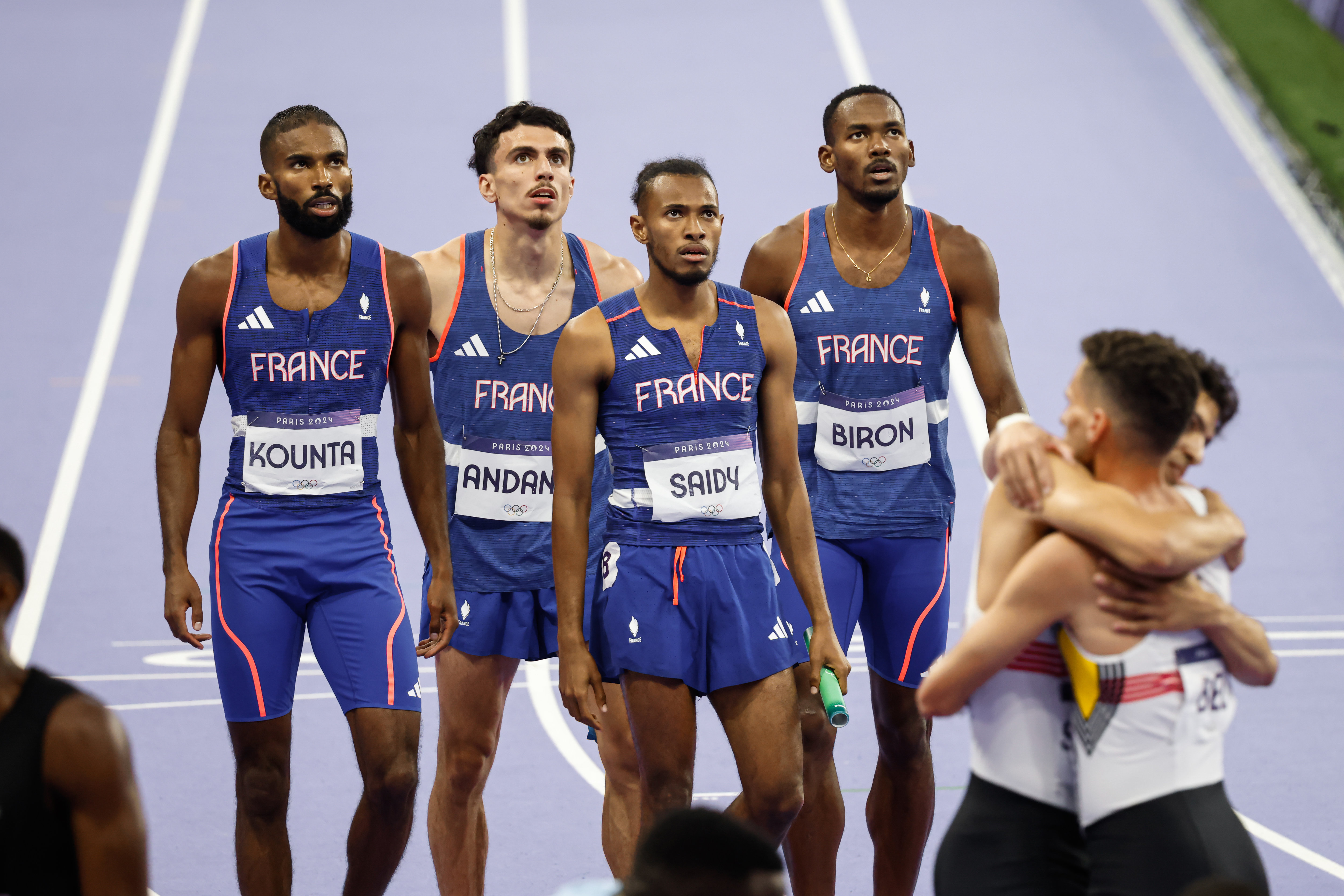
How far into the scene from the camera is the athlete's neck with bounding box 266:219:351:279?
4.69 meters

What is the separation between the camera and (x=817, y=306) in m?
5.05

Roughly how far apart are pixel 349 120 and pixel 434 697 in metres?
7.00

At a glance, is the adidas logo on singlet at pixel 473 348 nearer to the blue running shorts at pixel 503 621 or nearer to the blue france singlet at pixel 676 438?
the blue running shorts at pixel 503 621

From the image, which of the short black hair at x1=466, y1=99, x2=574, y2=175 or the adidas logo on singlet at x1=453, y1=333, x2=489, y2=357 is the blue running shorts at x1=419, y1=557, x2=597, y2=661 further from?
the short black hair at x1=466, y1=99, x2=574, y2=175

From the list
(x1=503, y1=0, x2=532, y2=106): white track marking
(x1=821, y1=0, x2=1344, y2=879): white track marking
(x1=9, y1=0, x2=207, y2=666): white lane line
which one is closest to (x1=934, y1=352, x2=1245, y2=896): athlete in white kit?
(x1=9, y1=0, x2=207, y2=666): white lane line

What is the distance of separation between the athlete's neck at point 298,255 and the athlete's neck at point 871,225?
5.44 ft

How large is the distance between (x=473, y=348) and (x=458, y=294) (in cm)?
21

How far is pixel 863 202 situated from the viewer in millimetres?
5141

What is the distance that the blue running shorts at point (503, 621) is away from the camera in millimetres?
5066

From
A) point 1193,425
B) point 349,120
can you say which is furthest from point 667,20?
point 1193,425

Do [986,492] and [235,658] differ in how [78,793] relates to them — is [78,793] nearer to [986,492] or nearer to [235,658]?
[235,658]

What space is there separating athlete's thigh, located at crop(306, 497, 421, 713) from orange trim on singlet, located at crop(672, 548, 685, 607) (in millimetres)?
845

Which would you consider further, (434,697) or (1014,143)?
(1014,143)

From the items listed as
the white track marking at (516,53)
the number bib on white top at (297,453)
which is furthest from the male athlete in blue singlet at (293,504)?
the white track marking at (516,53)
